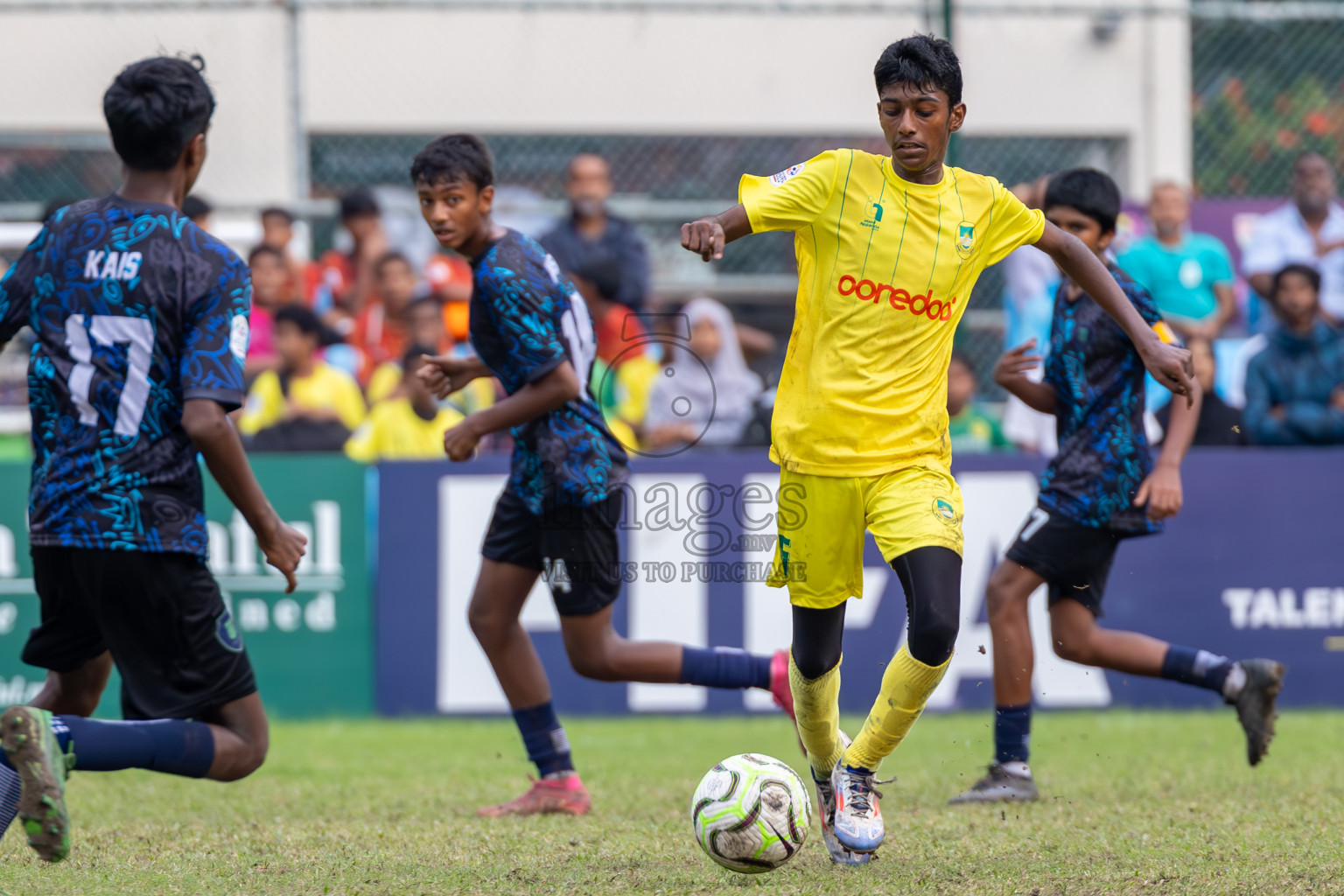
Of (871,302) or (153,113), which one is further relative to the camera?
(871,302)

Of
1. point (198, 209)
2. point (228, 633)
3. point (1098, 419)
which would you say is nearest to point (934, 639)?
point (1098, 419)

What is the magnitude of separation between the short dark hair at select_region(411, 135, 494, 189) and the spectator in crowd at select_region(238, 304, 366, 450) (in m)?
4.25

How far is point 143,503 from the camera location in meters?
4.07

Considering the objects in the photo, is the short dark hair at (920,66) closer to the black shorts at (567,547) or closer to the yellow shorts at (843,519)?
the yellow shorts at (843,519)

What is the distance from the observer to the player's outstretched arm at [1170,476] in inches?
222

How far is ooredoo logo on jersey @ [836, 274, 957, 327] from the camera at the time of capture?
4.61 m

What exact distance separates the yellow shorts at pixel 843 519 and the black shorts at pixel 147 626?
163 cm

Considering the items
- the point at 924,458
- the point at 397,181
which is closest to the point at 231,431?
the point at 924,458

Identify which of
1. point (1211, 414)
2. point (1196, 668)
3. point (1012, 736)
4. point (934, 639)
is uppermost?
point (1211, 414)

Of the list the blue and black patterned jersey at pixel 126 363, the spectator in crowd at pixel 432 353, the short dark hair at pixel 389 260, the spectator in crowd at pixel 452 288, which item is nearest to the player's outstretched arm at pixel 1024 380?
the blue and black patterned jersey at pixel 126 363

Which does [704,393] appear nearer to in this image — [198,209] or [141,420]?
[198,209]

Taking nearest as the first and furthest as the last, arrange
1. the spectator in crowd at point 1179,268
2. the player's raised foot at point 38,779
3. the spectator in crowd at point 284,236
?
the player's raised foot at point 38,779 < the spectator in crowd at point 1179,268 < the spectator in crowd at point 284,236

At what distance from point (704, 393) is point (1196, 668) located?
404 centimetres

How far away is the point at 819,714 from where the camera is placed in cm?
476
